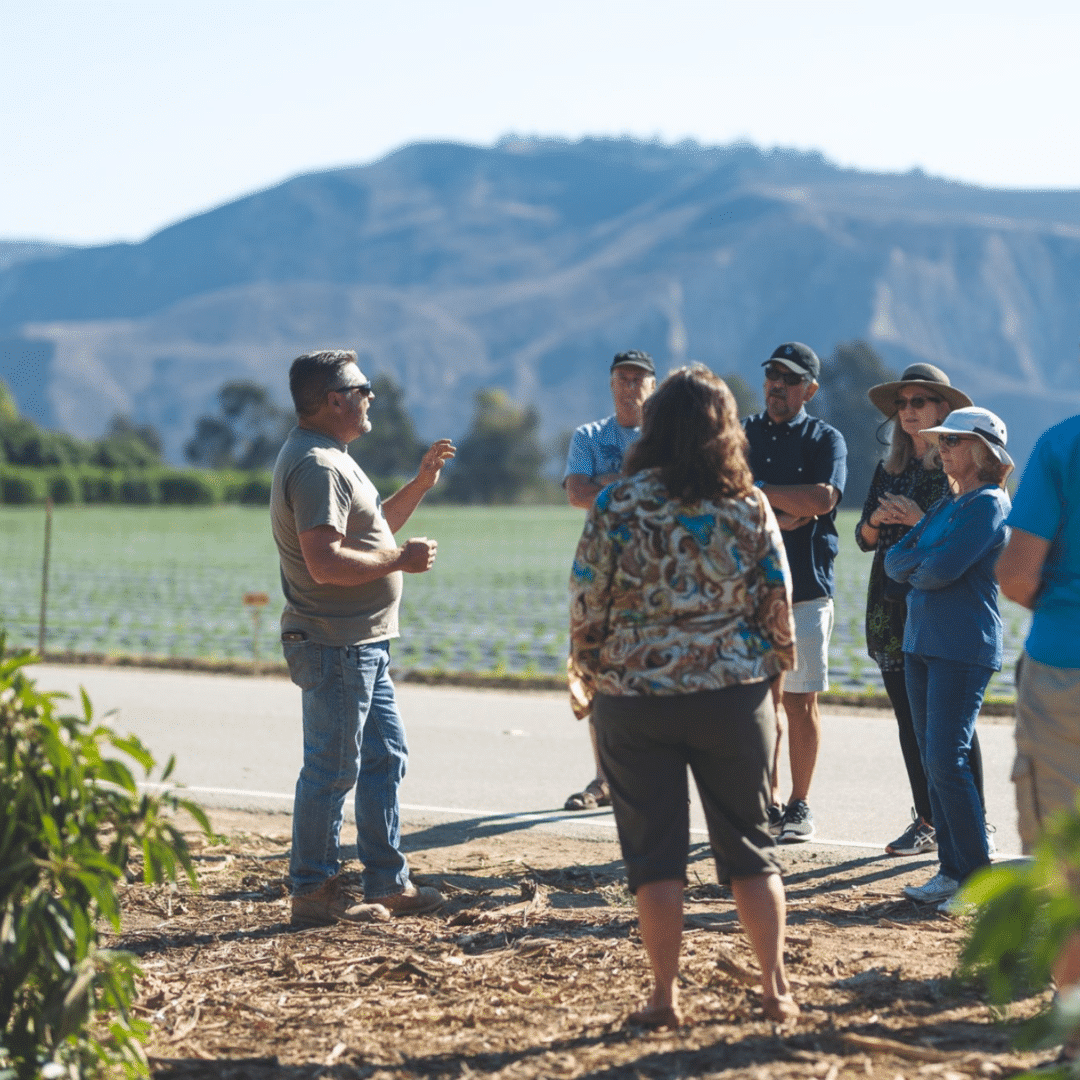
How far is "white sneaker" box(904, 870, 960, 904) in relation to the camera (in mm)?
5570

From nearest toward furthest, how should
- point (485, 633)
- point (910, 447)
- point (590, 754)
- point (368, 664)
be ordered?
point (368, 664)
point (910, 447)
point (590, 754)
point (485, 633)

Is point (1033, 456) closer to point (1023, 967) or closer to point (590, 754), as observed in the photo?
point (1023, 967)

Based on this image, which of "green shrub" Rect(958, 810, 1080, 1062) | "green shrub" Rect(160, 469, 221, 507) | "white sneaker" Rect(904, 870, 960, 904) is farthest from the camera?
"green shrub" Rect(160, 469, 221, 507)

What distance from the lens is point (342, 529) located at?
5.21 meters

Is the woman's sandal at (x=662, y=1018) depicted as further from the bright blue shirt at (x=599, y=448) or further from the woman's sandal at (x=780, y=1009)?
the bright blue shirt at (x=599, y=448)

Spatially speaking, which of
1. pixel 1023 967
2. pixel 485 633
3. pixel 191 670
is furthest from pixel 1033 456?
pixel 485 633

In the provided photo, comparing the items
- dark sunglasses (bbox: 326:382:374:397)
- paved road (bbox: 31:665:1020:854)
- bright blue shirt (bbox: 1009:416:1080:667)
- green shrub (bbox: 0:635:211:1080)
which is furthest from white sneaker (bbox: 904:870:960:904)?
green shrub (bbox: 0:635:211:1080)

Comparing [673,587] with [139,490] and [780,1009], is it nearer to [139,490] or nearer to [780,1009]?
[780,1009]

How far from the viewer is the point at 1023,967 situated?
3.22 m

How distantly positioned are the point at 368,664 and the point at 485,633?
55.4 ft

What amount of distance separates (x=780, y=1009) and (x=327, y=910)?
1.93 metres

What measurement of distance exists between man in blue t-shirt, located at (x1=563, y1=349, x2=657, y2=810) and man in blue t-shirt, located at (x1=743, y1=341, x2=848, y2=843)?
1.93ft

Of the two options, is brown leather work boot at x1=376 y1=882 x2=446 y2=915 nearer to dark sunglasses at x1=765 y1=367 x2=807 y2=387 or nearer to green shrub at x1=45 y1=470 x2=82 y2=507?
dark sunglasses at x1=765 y1=367 x2=807 y2=387

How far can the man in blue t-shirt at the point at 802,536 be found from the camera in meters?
6.84
